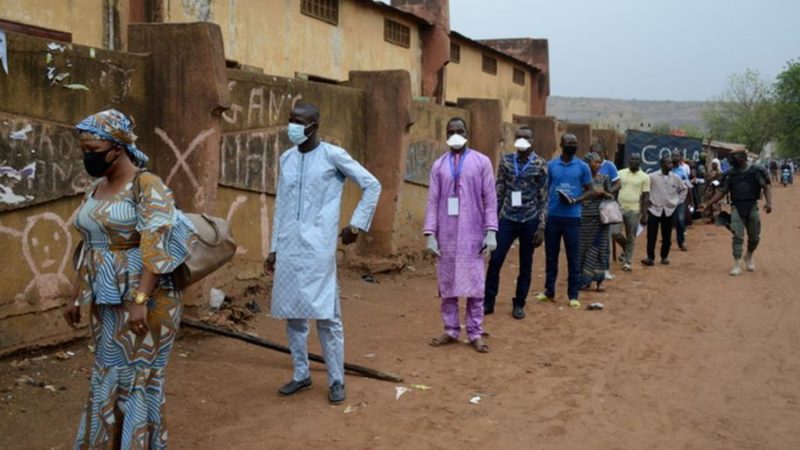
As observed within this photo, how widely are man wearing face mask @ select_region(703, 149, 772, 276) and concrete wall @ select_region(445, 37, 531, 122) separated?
9.22m

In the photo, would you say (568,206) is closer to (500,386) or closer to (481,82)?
(500,386)

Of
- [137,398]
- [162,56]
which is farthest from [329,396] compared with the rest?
[162,56]

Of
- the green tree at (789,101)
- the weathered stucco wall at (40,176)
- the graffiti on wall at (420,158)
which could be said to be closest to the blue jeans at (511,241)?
the graffiti on wall at (420,158)

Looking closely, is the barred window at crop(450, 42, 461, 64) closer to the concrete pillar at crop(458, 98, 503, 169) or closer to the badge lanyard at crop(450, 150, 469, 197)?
the concrete pillar at crop(458, 98, 503, 169)

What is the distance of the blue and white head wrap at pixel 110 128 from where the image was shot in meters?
3.42

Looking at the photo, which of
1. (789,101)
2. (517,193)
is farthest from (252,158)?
(789,101)

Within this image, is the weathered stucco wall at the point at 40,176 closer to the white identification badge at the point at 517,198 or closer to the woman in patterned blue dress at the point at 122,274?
the woman in patterned blue dress at the point at 122,274

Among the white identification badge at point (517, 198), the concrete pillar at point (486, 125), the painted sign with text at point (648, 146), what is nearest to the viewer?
the white identification badge at point (517, 198)

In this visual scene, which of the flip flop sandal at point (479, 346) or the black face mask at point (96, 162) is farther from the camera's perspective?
the flip flop sandal at point (479, 346)

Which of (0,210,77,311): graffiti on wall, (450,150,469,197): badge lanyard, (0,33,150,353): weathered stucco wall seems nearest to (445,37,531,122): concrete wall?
(450,150,469,197): badge lanyard

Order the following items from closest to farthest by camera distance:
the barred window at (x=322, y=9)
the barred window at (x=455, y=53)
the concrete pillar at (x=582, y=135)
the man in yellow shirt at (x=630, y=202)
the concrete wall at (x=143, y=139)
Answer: the concrete wall at (x=143, y=139) < the man in yellow shirt at (x=630, y=202) < the barred window at (x=322, y=9) < the concrete pillar at (x=582, y=135) < the barred window at (x=455, y=53)

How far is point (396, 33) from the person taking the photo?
1869 centimetres

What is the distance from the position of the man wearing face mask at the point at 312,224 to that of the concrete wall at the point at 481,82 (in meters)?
15.2

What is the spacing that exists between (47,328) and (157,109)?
6.22ft
